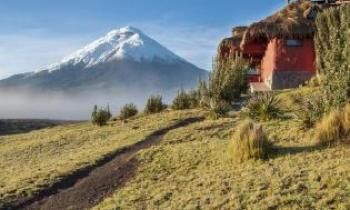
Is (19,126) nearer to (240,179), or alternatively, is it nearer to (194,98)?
(194,98)

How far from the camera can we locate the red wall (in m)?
31.2

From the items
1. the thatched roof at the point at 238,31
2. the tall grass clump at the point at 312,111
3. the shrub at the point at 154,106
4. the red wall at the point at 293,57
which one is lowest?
the tall grass clump at the point at 312,111

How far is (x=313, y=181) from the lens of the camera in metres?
11.1

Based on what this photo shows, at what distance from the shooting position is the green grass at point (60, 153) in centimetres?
1541

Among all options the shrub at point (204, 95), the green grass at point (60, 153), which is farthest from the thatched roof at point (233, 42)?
the shrub at point (204, 95)

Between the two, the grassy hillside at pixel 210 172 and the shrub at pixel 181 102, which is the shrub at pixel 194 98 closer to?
the shrub at pixel 181 102

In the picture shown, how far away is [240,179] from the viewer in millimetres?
12117

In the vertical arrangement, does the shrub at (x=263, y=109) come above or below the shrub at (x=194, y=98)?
below

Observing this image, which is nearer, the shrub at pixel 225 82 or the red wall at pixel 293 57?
the shrub at pixel 225 82

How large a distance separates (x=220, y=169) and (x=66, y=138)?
12.9 meters

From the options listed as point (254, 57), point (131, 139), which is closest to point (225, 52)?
point (254, 57)

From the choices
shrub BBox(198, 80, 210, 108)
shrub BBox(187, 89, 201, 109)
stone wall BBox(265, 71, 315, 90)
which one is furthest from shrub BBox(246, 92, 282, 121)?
stone wall BBox(265, 71, 315, 90)

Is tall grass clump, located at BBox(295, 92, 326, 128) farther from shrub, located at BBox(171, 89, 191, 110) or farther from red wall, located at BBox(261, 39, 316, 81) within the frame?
red wall, located at BBox(261, 39, 316, 81)

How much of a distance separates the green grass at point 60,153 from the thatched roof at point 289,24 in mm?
8459
